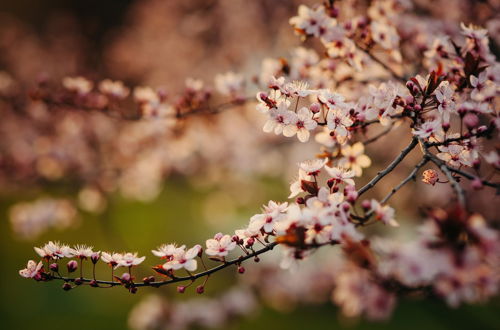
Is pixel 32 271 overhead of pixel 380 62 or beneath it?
beneath

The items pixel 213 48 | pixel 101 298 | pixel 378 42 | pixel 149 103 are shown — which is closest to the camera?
pixel 378 42

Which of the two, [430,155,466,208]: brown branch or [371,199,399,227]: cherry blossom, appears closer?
[430,155,466,208]: brown branch

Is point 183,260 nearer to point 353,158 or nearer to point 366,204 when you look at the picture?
point 366,204

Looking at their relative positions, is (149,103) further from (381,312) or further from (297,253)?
(381,312)

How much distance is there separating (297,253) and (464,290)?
0.53 metres

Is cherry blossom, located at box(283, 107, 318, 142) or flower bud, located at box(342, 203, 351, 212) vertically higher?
cherry blossom, located at box(283, 107, 318, 142)

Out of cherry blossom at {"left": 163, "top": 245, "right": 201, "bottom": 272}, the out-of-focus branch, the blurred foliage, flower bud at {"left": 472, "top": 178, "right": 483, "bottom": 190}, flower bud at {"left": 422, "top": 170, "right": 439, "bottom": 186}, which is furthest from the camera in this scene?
the blurred foliage

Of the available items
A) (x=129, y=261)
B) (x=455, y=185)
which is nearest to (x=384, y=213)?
(x=455, y=185)

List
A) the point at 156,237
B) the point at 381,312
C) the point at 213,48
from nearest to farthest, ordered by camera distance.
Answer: the point at 381,312, the point at 213,48, the point at 156,237

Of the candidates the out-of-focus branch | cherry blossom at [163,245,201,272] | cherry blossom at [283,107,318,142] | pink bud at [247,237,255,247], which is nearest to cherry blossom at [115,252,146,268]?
cherry blossom at [163,245,201,272]

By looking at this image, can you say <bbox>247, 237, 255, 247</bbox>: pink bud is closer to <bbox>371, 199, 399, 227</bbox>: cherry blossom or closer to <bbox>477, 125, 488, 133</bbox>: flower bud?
<bbox>371, 199, 399, 227</bbox>: cherry blossom

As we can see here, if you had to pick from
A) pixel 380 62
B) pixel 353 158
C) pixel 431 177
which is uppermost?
pixel 380 62

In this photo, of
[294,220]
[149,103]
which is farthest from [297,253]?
[149,103]

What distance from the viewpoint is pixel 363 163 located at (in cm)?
191
